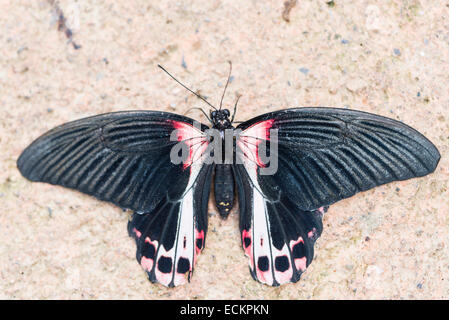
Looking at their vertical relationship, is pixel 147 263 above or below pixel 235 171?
below

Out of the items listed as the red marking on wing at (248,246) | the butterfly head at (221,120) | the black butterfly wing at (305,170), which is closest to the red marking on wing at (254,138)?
the black butterfly wing at (305,170)

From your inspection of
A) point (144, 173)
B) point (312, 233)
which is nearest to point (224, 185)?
point (144, 173)

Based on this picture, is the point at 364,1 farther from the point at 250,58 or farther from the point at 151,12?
the point at 151,12

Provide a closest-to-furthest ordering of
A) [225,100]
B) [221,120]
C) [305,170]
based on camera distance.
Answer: [305,170], [221,120], [225,100]

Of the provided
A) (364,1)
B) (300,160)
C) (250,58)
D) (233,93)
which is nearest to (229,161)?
(300,160)

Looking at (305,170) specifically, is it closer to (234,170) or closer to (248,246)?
(234,170)

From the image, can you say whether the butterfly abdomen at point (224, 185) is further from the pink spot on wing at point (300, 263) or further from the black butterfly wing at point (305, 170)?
the pink spot on wing at point (300, 263)

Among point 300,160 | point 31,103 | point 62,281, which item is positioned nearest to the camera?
point 300,160

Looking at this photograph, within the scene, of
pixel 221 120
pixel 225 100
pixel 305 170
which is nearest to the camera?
pixel 305 170
